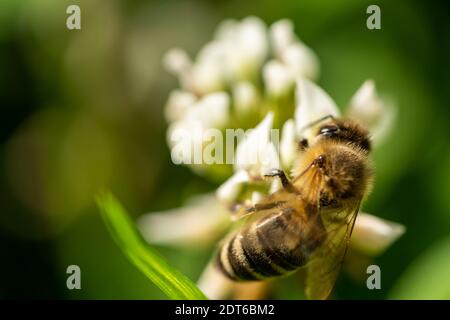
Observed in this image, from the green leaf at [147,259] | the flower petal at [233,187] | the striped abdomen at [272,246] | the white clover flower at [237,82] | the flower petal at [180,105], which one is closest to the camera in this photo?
the striped abdomen at [272,246]

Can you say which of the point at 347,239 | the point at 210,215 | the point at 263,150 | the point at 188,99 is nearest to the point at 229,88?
the point at 188,99

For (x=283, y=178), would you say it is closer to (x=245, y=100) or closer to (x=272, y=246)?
(x=272, y=246)

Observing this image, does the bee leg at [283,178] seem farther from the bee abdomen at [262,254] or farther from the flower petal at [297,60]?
→ the flower petal at [297,60]

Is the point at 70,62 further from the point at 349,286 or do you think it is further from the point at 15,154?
the point at 349,286

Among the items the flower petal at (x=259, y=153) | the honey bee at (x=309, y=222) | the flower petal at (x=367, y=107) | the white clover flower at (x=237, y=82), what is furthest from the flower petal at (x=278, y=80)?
the honey bee at (x=309, y=222)

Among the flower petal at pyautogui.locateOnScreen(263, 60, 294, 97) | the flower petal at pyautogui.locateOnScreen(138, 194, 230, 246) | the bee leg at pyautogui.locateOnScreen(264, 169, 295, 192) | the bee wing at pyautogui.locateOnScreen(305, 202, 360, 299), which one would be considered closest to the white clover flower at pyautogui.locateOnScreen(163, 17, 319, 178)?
the flower petal at pyautogui.locateOnScreen(263, 60, 294, 97)

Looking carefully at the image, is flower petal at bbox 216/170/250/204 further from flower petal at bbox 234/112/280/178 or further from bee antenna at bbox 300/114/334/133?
bee antenna at bbox 300/114/334/133
